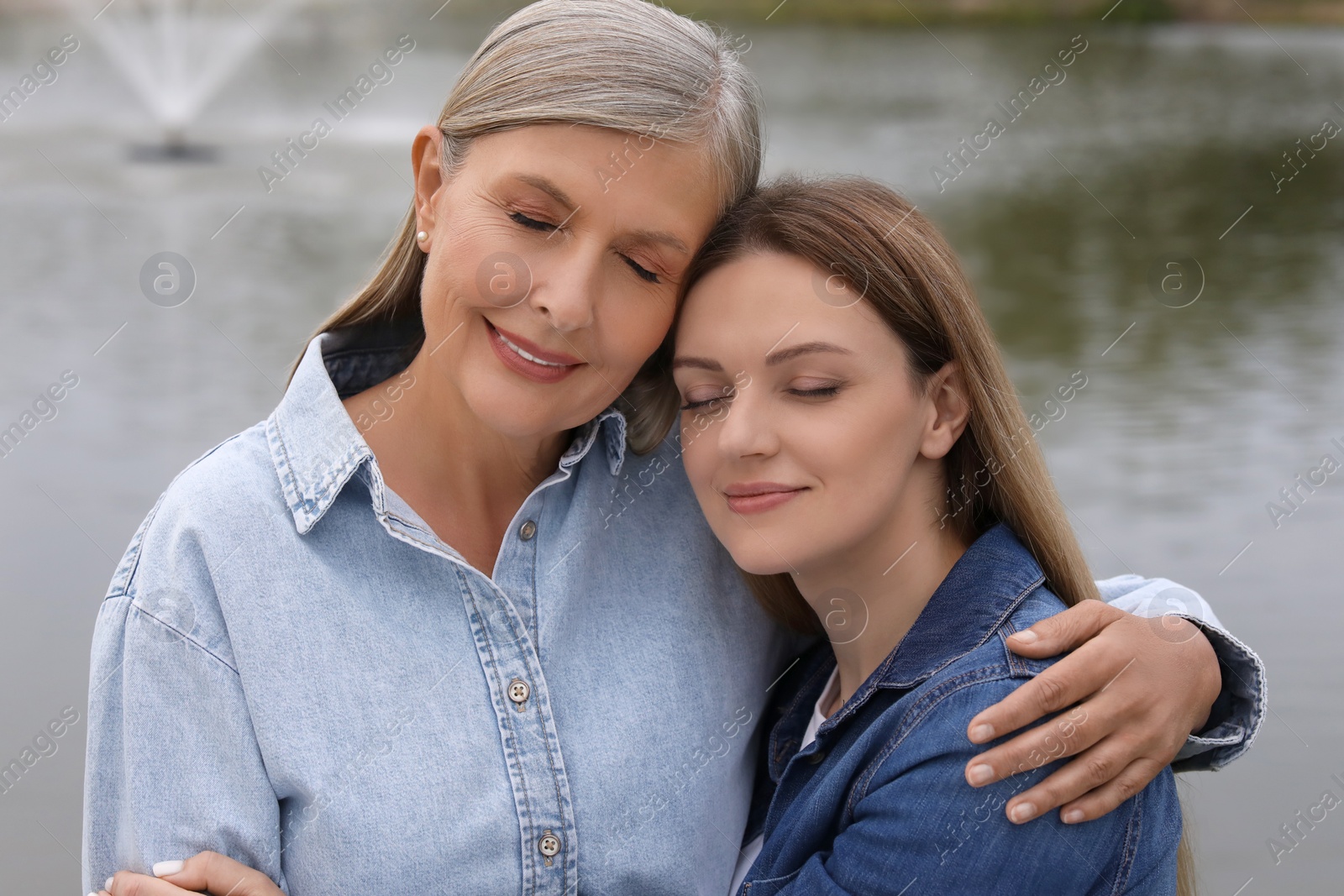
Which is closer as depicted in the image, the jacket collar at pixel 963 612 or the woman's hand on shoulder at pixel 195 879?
the woman's hand on shoulder at pixel 195 879

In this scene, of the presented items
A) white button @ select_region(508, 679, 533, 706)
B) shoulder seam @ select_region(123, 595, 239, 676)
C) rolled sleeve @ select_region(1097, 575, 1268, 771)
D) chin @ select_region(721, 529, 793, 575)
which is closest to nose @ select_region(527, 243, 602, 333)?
chin @ select_region(721, 529, 793, 575)

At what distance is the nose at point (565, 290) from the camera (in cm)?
197

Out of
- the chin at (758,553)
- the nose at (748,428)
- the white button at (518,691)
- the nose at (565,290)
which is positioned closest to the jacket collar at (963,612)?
the chin at (758,553)

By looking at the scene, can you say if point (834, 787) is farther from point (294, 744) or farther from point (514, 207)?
point (514, 207)

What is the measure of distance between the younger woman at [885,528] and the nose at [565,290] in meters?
0.26

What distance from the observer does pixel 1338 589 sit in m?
5.59

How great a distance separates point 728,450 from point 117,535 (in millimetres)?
4896

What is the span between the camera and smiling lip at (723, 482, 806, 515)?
82.7 inches

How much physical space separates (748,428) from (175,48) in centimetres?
1861

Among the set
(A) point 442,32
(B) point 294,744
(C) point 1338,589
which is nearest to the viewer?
(B) point 294,744

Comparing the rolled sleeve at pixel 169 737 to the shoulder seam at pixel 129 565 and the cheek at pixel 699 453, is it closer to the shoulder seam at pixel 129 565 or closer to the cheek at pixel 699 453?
the shoulder seam at pixel 129 565

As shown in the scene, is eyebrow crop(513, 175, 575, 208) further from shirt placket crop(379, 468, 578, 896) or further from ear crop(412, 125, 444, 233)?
shirt placket crop(379, 468, 578, 896)

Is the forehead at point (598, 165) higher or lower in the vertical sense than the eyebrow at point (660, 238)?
higher

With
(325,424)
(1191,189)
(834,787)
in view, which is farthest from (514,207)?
(1191,189)
